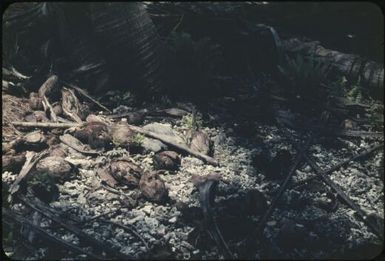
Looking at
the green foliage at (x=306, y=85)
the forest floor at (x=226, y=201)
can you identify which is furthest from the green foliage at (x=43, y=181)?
the green foliage at (x=306, y=85)

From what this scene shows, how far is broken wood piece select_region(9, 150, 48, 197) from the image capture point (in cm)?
422

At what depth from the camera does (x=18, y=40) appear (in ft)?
19.7

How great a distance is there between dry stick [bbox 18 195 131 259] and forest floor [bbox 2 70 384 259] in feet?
0.13

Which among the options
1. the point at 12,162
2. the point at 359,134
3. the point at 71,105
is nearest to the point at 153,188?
the point at 12,162

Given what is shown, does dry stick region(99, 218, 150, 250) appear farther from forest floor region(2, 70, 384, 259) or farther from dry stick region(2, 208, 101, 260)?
dry stick region(2, 208, 101, 260)

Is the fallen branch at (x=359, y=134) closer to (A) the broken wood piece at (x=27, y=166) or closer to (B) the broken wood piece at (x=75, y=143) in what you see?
(B) the broken wood piece at (x=75, y=143)

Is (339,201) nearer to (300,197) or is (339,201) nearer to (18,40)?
(300,197)

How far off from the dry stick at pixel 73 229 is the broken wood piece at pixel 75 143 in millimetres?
880

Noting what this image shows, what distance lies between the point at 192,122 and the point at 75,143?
1.43 meters

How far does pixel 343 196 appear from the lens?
4438 millimetres

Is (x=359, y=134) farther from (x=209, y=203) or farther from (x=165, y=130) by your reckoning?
(x=165, y=130)

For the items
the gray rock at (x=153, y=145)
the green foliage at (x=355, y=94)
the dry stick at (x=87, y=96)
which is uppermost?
the green foliage at (x=355, y=94)

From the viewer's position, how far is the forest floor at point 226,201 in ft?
12.6

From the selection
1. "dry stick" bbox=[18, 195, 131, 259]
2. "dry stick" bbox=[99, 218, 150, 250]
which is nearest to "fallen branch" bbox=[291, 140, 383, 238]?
"dry stick" bbox=[99, 218, 150, 250]
